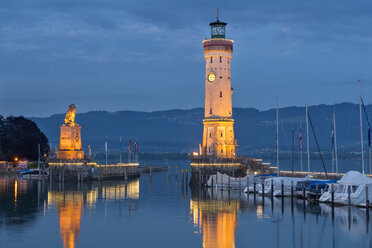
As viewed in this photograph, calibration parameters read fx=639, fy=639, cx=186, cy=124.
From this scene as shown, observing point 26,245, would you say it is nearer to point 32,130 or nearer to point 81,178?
point 81,178

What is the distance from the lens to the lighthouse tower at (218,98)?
101812 mm

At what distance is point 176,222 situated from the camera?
59906mm

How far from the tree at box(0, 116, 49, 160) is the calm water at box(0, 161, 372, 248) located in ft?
223

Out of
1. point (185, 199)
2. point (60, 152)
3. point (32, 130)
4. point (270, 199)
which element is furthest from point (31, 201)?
point (32, 130)

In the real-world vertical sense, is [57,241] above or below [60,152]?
below

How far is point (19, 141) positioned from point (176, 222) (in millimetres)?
100408

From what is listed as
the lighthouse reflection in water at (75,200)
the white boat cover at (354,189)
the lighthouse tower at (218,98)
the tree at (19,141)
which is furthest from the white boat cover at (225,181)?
the tree at (19,141)

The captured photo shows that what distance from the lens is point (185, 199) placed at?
274ft

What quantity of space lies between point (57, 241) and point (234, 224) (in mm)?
16659

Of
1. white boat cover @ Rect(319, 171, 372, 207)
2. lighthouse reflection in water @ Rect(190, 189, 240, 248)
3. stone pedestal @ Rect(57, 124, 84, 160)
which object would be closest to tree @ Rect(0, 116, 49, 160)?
stone pedestal @ Rect(57, 124, 84, 160)

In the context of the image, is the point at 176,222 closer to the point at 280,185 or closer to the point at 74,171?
the point at 280,185

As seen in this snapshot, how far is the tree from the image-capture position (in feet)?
502

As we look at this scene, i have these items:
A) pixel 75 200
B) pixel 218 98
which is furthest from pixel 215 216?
pixel 218 98

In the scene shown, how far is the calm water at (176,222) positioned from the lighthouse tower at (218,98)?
17.3 m
